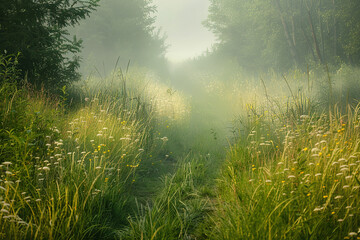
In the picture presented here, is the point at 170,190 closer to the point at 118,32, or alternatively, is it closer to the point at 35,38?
the point at 35,38

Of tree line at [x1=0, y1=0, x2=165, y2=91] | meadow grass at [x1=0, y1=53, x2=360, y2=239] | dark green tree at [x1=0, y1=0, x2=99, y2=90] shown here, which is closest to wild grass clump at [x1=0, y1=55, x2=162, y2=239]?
meadow grass at [x1=0, y1=53, x2=360, y2=239]

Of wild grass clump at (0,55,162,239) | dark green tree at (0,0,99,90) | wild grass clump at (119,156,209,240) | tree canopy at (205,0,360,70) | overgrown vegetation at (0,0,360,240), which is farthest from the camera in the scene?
tree canopy at (205,0,360,70)

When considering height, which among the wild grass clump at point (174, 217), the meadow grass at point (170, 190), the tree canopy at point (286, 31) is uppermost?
the tree canopy at point (286, 31)

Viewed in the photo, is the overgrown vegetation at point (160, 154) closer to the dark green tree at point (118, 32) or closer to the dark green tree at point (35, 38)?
the dark green tree at point (35, 38)

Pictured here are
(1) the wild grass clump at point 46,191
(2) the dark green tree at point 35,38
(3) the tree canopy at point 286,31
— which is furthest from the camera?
(3) the tree canopy at point 286,31

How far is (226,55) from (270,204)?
82.6 ft

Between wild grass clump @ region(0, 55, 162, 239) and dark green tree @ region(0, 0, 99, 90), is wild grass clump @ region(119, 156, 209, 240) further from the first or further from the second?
dark green tree @ region(0, 0, 99, 90)

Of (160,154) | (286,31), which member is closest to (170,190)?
(160,154)

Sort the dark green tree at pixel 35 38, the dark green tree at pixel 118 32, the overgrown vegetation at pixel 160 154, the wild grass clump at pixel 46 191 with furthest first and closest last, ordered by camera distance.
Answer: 1. the dark green tree at pixel 118 32
2. the dark green tree at pixel 35 38
3. the overgrown vegetation at pixel 160 154
4. the wild grass clump at pixel 46 191

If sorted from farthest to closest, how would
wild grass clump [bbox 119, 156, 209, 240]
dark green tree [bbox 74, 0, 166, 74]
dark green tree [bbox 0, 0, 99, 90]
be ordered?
dark green tree [bbox 74, 0, 166, 74]
dark green tree [bbox 0, 0, 99, 90]
wild grass clump [bbox 119, 156, 209, 240]

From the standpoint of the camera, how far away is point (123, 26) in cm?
2408

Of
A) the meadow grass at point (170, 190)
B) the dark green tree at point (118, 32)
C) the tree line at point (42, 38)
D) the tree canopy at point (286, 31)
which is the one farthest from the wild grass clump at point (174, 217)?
the dark green tree at point (118, 32)

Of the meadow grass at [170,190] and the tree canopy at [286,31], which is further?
the tree canopy at [286,31]

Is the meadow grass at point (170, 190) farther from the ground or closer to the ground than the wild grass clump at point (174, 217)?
farther from the ground
